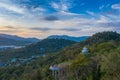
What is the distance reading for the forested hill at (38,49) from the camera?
10633 centimetres

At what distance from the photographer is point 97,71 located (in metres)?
23.2

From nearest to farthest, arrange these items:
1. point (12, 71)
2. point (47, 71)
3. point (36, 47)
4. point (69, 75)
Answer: point (69, 75)
point (47, 71)
point (12, 71)
point (36, 47)

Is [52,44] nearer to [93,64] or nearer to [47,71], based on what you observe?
[47,71]

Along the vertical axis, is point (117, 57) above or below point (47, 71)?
above

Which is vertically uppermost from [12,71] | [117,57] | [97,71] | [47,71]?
[117,57]

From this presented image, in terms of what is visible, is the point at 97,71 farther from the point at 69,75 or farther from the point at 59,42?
the point at 59,42

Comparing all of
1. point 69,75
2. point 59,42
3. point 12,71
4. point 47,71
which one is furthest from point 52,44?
point 69,75

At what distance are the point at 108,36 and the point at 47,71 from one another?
1557 inches

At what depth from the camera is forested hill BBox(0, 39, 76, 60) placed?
349ft

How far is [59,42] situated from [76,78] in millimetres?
104383

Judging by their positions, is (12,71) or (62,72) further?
(12,71)

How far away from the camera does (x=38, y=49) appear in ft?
379

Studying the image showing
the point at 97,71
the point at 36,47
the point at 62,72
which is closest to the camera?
the point at 97,71

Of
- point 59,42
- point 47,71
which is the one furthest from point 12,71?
point 59,42
